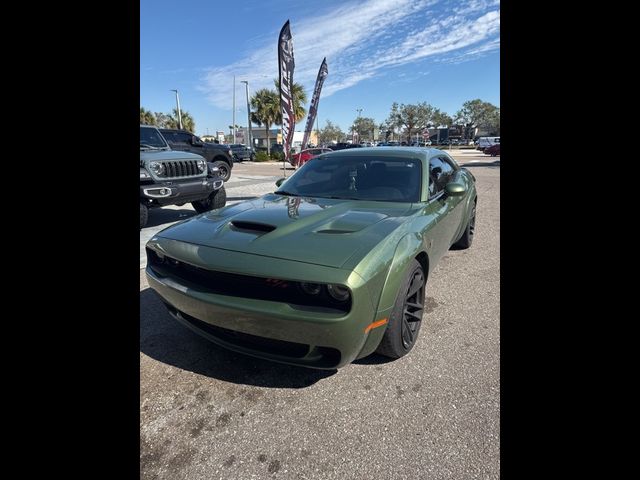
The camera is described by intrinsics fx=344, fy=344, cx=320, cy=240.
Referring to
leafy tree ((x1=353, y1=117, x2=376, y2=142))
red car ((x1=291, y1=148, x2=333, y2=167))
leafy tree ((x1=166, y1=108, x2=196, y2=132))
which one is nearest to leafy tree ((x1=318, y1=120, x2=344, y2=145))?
leafy tree ((x1=353, y1=117, x2=376, y2=142))

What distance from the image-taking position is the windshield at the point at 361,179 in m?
3.04

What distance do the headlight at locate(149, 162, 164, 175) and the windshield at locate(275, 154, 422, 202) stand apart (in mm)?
3179

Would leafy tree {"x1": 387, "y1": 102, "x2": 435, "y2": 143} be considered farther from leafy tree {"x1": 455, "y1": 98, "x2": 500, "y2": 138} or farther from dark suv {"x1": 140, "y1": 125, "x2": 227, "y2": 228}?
dark suv {"x1": 140, "y1": 125, "x2": 227, "y2": 228}

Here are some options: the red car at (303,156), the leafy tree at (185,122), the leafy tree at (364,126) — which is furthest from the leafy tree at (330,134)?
the red car at (303,156)

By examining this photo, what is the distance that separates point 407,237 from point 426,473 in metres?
1.25

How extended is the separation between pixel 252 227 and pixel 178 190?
4085 millimetres

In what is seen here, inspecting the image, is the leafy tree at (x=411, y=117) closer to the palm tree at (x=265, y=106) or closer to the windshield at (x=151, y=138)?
the palm tree at (x=265, y=106)

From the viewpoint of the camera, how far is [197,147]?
11758 mm

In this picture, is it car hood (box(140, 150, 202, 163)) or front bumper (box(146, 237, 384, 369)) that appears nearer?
front bumper (box(146, 237, 384, 369))

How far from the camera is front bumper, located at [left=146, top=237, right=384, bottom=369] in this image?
1.68 metres
